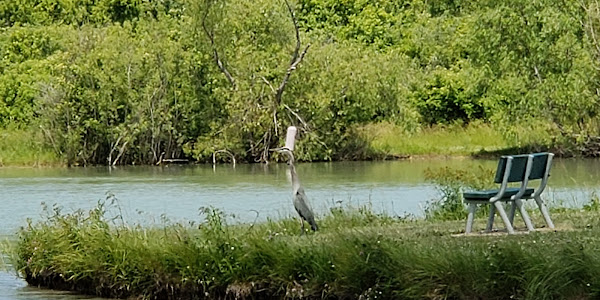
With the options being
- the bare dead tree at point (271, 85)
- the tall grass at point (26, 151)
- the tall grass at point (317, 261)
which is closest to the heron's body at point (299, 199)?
the tall grass at point (317, 261)

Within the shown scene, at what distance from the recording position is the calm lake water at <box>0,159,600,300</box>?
18.8 meters

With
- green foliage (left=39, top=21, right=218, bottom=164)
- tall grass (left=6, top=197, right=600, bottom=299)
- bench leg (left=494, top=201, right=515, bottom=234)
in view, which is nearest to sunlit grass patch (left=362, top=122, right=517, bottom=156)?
green foliage (left=39, top=21, right=218, bottom=164)

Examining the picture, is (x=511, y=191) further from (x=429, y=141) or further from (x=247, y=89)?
(x=429, y=141)

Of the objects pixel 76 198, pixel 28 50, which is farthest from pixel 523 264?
pixel 28 50

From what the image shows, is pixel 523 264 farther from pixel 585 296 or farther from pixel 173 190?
pixel 173 190

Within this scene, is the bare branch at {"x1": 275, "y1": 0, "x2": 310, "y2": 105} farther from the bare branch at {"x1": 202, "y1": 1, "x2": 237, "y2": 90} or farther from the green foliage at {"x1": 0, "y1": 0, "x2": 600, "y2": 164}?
the bare branch at {"x1": 202, "y1": 1, "x2": 237, "y2": 90}

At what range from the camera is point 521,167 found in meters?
11.5

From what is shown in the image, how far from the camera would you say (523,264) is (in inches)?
357

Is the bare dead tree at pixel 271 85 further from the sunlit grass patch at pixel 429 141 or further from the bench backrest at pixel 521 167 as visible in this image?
the bench backrest at pixel 521 167

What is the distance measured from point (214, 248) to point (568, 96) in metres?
26.0

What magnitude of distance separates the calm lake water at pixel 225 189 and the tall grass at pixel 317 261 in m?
0.52

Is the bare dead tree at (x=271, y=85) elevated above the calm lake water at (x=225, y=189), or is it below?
above

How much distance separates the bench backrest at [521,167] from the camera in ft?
37.2

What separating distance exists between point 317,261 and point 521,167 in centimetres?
254
